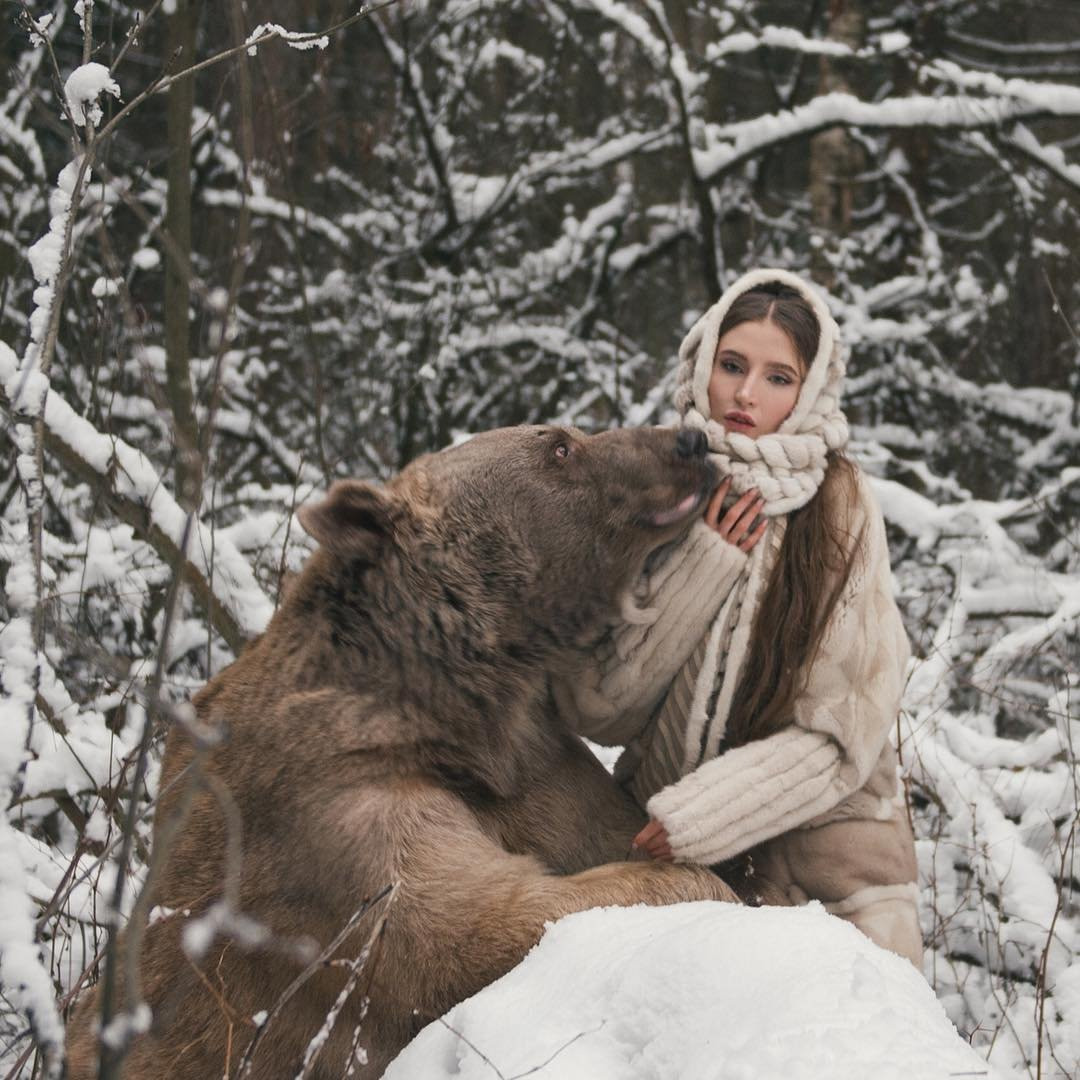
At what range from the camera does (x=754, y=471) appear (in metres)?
3.13

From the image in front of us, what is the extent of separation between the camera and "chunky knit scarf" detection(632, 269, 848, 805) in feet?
9.98

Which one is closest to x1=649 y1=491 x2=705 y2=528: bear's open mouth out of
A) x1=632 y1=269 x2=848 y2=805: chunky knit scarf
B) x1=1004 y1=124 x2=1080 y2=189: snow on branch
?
x1=632 y1=269 x2=848 y2=805: chunky knit scarf

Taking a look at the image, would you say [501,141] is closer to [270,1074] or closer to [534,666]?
[534,666]

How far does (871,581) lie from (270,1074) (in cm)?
172

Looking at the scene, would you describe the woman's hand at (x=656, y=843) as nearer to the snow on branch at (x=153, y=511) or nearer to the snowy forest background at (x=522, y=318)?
the snowy forest background at (x=522, y=318)

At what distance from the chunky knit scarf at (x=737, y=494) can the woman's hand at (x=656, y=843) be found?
29 cm

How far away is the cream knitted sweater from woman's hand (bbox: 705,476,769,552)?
3cm

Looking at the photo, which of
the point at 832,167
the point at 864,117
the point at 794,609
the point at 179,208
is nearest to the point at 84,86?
the point at 794,609

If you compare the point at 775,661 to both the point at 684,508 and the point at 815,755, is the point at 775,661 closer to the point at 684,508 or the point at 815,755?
the point at 815,755

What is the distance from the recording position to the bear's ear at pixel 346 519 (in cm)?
305

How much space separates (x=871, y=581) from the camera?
9.90ft

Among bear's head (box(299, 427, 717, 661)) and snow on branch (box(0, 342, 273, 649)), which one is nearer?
bear's head (box(299, 427, 717, 661))

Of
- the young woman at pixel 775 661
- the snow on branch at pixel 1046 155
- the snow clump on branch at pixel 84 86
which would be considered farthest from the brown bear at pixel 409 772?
the snow on branch at pixel 1046 155

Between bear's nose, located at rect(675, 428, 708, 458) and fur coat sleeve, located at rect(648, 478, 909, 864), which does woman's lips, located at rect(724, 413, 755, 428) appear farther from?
fur coat sleeve, located at rect(648, 478, 909, 864)
